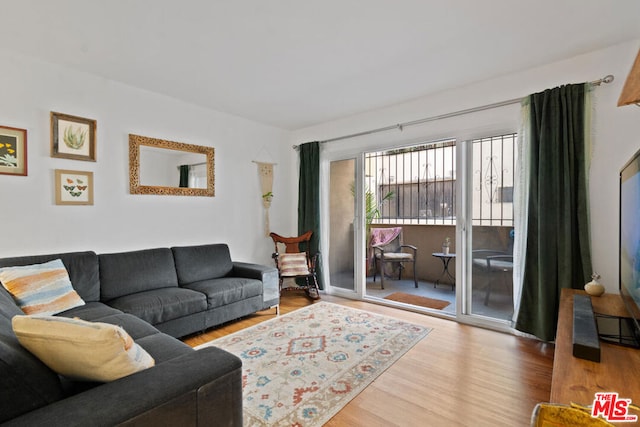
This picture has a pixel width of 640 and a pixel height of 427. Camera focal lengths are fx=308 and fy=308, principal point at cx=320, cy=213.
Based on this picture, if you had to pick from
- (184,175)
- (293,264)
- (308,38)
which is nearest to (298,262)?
(293,264)

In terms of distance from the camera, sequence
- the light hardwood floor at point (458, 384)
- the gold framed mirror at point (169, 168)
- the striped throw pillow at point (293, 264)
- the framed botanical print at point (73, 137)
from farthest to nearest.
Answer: the striped throw pillow at point (293, 264) → the gold framed mirror at point (169, 168) → the framed botanical print at point (73, 137) → the light hardwood floor at point (458, 384)

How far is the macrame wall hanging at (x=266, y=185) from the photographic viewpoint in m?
4.54

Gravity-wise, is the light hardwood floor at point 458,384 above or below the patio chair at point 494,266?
below

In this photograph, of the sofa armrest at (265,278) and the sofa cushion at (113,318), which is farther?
the sofa armrest at (265,278)

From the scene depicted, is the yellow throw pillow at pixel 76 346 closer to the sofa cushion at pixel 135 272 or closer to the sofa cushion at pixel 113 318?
the sofa cushion at pixel 113 318

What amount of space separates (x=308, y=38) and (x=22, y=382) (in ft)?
8.04

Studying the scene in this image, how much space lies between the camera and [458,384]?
2.13m

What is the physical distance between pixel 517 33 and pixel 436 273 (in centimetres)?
387

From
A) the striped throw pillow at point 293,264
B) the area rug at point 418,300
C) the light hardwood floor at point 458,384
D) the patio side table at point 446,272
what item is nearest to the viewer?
the light hardwood floor at point 458,384

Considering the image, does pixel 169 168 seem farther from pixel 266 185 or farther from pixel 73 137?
pixel 266 185

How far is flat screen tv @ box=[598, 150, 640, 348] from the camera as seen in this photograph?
1507 mm

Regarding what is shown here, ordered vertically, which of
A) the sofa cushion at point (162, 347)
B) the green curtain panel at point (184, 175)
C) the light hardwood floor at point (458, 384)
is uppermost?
the green curtain panel at point (184, 175)

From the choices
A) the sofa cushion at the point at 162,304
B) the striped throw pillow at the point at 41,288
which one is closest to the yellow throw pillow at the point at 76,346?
the striped throw pillow at the point at 41,288

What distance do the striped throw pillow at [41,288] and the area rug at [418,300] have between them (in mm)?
3524
